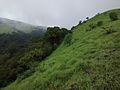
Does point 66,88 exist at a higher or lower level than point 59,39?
lower

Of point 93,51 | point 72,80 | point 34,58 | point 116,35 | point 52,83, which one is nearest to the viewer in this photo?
point 72,80

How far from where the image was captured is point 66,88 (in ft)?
69.8

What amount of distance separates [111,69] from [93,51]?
296 inches

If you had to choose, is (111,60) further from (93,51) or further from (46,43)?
(46,43)

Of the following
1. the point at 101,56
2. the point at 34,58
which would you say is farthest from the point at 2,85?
the point at 101,56

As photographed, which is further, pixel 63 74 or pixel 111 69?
pixel 63 74

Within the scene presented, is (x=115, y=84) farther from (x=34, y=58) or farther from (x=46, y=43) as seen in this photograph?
(x=46, y=43)

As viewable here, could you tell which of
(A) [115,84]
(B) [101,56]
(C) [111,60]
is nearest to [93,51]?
(B) [101,56]

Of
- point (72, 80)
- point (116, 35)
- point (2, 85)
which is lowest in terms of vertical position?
point (2, 85)

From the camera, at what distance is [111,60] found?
2328 centimetres

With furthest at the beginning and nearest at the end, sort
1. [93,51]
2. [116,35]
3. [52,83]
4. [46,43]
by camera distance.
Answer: [46,43] → [116,35] → [93,51] → [52,83]

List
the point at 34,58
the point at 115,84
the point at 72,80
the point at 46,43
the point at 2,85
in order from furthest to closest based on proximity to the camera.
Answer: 1. the point at 46,43
2. the point at 34,58
3. the point at 2,85
4. the point at 72,80
5. the point at 115,84

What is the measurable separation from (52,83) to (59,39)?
31.8 m

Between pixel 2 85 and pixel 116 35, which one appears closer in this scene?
pixel 116 35
